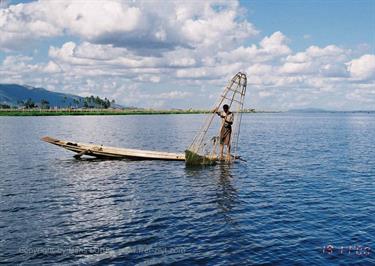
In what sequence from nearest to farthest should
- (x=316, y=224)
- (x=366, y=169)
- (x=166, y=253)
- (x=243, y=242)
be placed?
(x=166, y=253) → (x=243, y=242) → (x=316, y=224) → (x=366, y=169)

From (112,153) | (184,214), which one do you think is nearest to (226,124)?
(112,153)

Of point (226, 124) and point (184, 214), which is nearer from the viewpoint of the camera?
point (184, 214)

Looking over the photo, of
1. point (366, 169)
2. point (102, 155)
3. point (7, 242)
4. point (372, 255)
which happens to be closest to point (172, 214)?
point (7, 242)

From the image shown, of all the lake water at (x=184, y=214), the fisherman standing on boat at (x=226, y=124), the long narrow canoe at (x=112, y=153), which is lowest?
the lake water at (x=184, y=214)

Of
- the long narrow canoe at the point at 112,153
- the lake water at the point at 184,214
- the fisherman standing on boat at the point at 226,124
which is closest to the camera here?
the lake water at the point at 184,214

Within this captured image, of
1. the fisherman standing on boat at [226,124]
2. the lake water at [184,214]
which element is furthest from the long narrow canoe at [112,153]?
the fisherman standing on boat at [226,124]

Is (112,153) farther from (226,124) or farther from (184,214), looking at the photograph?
(184,214)

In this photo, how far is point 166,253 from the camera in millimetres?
15422

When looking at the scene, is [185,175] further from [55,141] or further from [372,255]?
[372,255]

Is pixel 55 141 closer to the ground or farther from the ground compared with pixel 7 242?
farther from the ground

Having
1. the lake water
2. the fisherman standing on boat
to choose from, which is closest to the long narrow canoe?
the lake water

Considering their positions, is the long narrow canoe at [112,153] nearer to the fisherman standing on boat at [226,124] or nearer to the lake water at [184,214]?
the lake water at [184,214]

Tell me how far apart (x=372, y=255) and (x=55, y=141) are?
3255 cm

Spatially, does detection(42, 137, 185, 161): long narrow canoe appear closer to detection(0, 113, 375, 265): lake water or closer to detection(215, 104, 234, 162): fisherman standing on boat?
detection(0, 113, 375, 265): lake water
